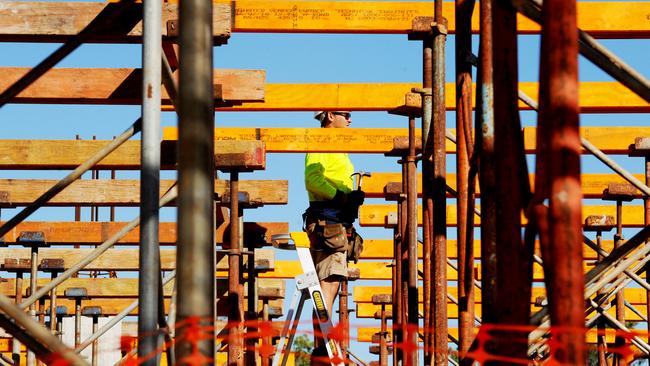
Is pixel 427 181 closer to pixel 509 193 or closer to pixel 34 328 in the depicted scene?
pixel 34 328

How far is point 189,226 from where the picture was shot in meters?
3.46

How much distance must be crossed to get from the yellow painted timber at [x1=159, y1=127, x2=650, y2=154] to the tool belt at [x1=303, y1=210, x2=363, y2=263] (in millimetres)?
2150

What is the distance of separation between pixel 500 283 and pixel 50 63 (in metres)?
4.06

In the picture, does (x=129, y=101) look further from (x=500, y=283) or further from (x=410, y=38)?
(x=500, y=283)

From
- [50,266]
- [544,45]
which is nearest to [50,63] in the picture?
[544,45]

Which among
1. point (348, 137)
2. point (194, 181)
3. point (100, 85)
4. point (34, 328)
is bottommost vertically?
point (34, 328)

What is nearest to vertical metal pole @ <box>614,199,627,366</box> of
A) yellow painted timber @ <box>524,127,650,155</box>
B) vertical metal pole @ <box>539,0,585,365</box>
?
yellow painted timber @ <box>524,127,650,155</box>

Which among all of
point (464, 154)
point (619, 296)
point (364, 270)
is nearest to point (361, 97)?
point (619, 296)

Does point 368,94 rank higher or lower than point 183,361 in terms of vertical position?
higher

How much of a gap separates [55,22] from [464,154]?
2.69 m

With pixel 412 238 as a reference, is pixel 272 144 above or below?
above

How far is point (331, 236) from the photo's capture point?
38.7 ft

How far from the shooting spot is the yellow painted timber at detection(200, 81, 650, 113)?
1298cm

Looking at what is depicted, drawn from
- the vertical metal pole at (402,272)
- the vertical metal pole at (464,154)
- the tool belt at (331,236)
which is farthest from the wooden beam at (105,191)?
the vertical metal pole at (464,154)
